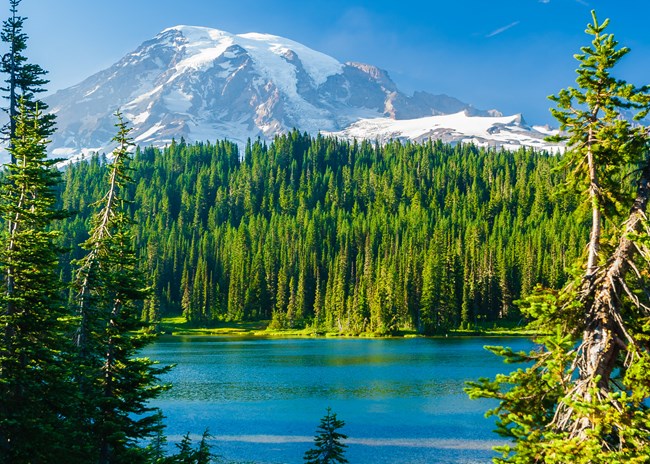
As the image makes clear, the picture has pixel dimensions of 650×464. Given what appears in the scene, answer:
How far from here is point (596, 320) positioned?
38.5ft

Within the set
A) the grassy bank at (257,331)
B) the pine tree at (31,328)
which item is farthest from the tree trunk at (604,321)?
the grassy bank at (257,331)

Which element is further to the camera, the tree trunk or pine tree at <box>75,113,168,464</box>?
pine tree at <box>75,113,168,464</box>

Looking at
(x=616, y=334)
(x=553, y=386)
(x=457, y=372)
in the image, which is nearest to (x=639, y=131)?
(x=616, y=334)

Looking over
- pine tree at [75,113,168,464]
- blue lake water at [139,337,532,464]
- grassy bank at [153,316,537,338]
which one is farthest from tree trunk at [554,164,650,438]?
grassy bank at [153,316,537,338]

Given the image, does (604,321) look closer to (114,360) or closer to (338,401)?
(114,360)

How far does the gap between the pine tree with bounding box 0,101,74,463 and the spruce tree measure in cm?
1637

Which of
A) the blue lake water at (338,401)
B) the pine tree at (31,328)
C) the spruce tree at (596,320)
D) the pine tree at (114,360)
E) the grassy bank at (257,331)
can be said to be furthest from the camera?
the grassy bank at (257,331)

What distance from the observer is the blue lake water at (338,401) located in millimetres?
44906

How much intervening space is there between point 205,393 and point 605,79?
2365 inches

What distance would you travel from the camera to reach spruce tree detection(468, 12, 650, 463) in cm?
1093

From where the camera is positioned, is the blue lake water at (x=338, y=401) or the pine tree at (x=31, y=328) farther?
the blue lake water at (x=338, y=401)

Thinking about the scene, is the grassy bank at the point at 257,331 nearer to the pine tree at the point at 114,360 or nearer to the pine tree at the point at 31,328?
the pine tree at the point at 114,360

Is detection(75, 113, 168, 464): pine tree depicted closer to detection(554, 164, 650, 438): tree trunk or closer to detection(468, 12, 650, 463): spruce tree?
detection(468, 12, 650, 463): spruce tree

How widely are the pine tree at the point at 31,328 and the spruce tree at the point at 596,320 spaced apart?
16.4 meters
